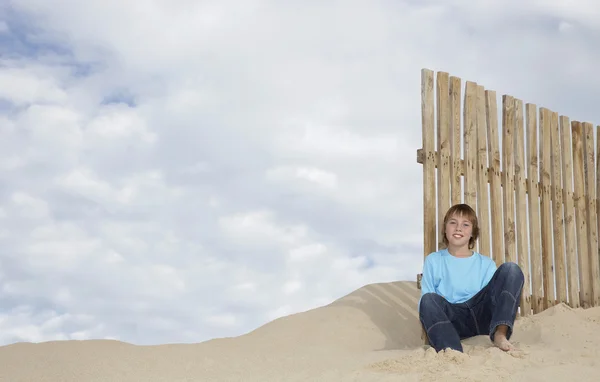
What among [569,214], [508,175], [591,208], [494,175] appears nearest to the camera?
[494,175]

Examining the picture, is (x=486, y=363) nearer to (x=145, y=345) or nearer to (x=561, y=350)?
(x=561, y=350)

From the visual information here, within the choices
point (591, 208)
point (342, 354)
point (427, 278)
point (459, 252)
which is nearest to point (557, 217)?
point (591, 208)

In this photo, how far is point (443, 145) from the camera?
5637 millimetres

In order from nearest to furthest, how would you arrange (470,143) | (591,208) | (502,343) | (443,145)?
(502,343), (443,145), (470,143), (591,208)

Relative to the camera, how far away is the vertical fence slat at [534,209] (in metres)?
6.20

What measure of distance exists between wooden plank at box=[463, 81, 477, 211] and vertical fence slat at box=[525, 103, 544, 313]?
820 mm

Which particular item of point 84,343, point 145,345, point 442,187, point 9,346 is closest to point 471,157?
point 442,187

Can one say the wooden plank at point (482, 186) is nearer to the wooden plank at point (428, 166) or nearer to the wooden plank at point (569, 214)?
the wooden plank at point (428, 166)

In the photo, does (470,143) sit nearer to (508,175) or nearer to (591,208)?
(508,175)

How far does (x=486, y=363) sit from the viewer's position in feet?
13.4

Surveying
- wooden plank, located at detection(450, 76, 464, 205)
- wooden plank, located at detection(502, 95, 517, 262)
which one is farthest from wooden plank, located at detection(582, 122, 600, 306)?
wooden plank, located at detection(450, 76, 464, 205)

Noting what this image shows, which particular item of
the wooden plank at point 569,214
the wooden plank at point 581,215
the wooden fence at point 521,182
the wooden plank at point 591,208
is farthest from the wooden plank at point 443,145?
the wooden plank at point 591,208

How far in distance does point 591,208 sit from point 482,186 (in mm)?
1846

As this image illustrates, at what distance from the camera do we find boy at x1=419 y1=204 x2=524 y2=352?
4.55 m
